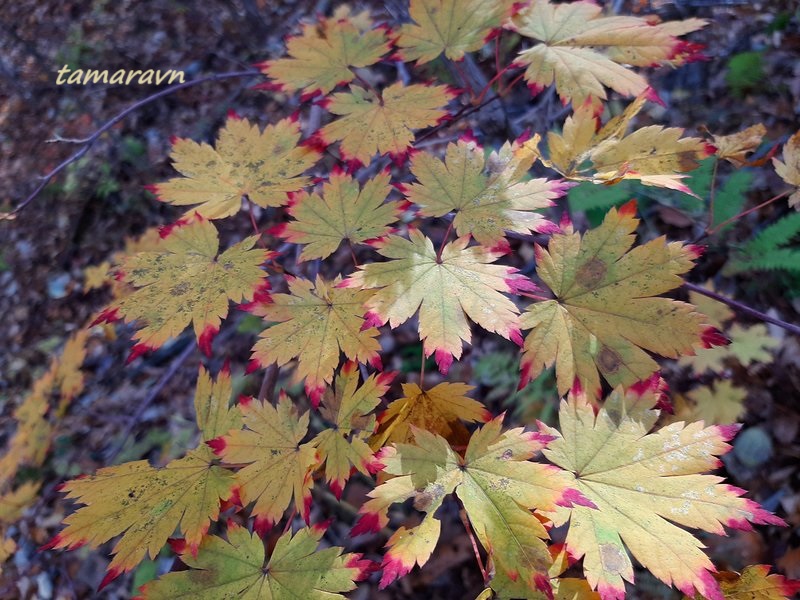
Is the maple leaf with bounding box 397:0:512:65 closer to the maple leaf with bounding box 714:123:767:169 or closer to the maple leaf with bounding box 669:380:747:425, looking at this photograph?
the maple leaf with bounding box 714:123:767:169

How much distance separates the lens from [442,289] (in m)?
1.13

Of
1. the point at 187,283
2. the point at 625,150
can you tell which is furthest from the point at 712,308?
the point at 187,283

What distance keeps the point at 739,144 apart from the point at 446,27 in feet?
2.66

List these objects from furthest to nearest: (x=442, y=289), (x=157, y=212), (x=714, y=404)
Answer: (x=157, y=212) → (x=714, y=404) → (x=442, y=289)

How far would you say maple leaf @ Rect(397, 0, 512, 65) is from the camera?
4.66ft

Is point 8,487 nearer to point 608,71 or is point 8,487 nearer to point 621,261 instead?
point 621,261

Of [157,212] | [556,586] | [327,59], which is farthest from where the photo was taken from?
[157,212]

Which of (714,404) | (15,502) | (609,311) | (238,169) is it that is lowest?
(714,404)

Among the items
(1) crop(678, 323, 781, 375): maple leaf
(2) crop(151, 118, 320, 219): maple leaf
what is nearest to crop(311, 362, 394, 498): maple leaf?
(2) crop(151, 118, 320, 219): maple leaf

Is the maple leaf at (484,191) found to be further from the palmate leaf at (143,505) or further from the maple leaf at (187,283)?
the palmate leaf at (143,505)

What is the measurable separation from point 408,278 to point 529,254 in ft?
5.20

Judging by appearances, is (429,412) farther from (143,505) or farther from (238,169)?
(238,169)

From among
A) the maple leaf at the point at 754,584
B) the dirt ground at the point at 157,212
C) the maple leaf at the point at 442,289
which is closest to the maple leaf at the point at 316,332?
the maple leaf at the point at 442,289

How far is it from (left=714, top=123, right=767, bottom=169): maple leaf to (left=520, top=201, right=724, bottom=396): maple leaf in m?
0.35
